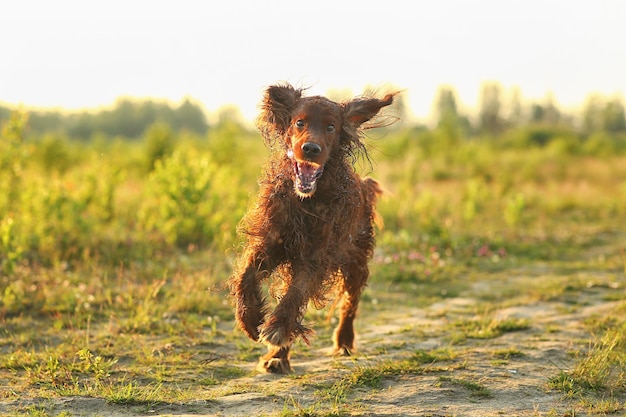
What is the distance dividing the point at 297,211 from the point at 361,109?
97cm

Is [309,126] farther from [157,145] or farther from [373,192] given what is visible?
[157,145]

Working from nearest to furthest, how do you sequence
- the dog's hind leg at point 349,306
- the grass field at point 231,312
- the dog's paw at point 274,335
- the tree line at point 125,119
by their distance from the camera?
1. the dog's paw at point 274,335
2. the grass field at point 231,312
3. the dog's hind leg at point 349,306
4. the tree line at point 125,119

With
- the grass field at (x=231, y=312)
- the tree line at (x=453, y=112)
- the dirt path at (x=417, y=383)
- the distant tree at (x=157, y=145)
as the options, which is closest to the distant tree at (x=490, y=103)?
the tree line at (x=453, y=112)

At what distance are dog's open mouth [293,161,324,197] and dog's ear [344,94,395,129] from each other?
612 mm

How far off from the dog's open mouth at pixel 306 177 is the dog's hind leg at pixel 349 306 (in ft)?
4.92

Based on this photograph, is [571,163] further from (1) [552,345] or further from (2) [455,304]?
(1) [552,345]

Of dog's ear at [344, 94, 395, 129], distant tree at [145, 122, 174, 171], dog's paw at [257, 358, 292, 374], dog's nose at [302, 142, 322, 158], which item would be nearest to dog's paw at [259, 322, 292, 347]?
dog's paw at [257, 358, 292, 374]

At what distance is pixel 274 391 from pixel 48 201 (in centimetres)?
619

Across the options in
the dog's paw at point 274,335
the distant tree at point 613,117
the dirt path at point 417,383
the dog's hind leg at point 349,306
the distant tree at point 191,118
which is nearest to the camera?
the dirt path at point 417,383

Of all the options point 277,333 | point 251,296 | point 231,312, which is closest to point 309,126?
point 251,296

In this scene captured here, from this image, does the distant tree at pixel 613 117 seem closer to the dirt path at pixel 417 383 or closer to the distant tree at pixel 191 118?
the distant tree at pixel 191 118

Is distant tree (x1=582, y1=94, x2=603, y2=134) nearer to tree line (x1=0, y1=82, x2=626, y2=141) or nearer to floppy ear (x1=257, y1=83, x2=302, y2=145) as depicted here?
tree line (x1=0, y1=82, x2=626, y2=141)

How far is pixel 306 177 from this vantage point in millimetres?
5145

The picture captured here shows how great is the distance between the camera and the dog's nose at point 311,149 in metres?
5.01
